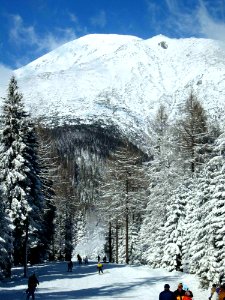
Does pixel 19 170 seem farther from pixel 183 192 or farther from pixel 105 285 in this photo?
pixel 183 192

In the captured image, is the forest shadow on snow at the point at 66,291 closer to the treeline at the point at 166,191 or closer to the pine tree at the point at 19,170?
the treeline at the point at 166,191

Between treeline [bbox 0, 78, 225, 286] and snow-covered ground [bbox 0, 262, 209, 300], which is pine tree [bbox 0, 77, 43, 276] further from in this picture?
snow-covered ground [bbox 0, 262, 209, 300]

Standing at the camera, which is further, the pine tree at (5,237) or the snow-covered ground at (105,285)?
the pine tree at (5,237)

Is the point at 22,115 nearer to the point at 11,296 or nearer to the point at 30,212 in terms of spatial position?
the point at 30,212

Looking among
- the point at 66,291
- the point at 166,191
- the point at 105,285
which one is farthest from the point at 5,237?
the point at 166,191

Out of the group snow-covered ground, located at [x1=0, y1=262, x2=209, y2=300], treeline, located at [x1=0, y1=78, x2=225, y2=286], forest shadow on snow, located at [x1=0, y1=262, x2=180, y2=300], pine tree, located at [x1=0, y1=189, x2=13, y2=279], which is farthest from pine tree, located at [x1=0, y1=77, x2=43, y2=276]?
snow-covered ground, located at [x1=0, y1=262, x2=209, y2=300]

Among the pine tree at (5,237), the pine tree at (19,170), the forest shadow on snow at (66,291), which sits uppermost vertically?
the pine tree at (19,170)

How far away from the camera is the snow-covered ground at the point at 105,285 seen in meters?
31.2

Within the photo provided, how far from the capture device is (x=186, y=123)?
45625mm

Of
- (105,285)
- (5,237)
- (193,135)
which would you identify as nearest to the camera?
(105,285)

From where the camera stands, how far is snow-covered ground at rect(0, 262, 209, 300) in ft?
102

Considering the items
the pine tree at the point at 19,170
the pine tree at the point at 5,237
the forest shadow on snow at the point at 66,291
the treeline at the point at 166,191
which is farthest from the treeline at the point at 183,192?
the pine tree at the point at 5,237

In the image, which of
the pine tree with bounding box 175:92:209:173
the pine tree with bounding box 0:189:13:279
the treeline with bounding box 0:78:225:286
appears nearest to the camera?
the treeline with bounding box 0:78:225:286

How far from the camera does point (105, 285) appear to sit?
1426 inches
